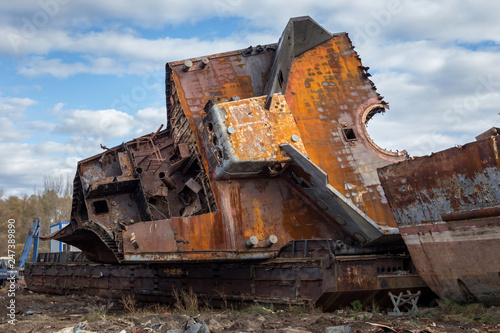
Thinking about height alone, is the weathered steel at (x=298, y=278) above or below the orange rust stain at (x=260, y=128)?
below

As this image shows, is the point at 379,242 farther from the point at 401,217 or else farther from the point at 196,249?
the point at 196,249

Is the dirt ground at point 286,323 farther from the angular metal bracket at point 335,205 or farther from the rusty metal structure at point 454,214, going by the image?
the angular metal bracket at point 335,205

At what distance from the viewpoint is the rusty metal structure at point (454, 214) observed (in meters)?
6.97

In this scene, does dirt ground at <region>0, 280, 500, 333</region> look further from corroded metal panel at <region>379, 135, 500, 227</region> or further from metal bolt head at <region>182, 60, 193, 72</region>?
metal bolt head at <region>182, 60, 193, 72</region>

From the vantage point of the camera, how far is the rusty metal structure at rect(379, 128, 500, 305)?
697 centimetres

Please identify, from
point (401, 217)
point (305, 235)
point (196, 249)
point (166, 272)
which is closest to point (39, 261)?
point (166, 272)

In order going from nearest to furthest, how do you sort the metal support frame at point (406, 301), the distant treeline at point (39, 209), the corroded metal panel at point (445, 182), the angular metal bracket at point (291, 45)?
the corroded metal panel at point (445, 182) < the metal support frame at point (406, 301) < the angular metal bracket at point (291, 45) < the distant treeline at point (39, 209)

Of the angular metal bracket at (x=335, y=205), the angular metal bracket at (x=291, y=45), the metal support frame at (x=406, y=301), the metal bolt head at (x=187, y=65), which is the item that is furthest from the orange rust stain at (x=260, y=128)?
the metal support frame at (x=406, y=301)

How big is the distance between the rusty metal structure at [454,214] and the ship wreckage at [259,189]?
0.45 meters

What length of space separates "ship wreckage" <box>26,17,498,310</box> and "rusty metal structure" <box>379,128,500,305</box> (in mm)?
450

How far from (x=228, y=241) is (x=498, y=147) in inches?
220

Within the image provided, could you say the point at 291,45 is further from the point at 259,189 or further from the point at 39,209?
the point at 39,209

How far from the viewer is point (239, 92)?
1255 centimetres

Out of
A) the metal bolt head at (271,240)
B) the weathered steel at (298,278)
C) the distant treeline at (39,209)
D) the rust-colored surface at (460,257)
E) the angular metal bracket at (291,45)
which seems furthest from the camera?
the distant treeline at (39,209)
